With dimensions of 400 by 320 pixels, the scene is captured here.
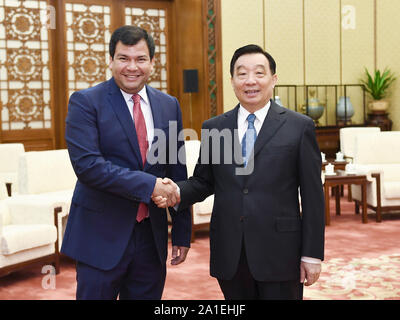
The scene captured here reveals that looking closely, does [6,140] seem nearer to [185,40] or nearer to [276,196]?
[185,40]

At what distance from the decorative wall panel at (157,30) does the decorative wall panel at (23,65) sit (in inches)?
59.1

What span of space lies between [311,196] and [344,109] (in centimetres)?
835

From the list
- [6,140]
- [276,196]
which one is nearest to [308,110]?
[6,140]

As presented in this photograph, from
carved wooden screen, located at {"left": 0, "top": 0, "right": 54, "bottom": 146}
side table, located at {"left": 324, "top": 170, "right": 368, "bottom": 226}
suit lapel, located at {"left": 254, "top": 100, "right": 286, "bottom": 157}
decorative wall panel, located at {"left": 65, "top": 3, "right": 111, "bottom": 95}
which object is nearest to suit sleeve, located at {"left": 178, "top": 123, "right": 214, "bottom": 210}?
suit lapel, located at {"left": 254, "top": 100, "right": 286, "bottom": 157}

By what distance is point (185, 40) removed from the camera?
369 inches

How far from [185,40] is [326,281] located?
606 centimetres

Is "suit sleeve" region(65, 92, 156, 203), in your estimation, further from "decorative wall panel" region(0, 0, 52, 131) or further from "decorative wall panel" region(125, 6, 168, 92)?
"decorative wall panel" region(125, 6, 168, 92)

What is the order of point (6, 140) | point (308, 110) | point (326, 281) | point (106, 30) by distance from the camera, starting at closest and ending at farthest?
point (326, 281)
point (6, 140)
point (106, 30)
point (308, 110)

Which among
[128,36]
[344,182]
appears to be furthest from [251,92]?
[344,182]

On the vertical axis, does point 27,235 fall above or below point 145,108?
below

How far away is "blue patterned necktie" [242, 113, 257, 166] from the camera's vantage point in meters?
2.05

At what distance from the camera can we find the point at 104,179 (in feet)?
6.62

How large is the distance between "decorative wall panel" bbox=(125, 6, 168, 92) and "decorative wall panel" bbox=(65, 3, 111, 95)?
0.47m
